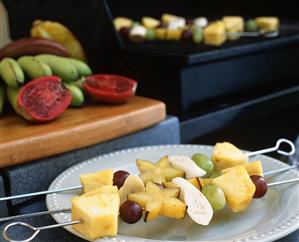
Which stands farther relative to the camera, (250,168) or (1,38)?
(1,38)

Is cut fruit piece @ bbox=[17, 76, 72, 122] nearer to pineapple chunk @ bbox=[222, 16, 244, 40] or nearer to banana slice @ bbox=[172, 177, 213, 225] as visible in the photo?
banana slice @ bbox=[172, 177, 213, 225]

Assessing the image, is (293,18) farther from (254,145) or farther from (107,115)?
(107,115)

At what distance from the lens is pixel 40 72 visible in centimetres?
103

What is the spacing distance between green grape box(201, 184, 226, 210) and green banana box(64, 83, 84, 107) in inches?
16.1

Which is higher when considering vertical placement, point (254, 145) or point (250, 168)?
point (250, 168)

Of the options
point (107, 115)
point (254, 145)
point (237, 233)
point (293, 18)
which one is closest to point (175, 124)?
point (107, 115)

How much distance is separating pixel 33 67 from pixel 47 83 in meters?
0.05

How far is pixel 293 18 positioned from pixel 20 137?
151cm

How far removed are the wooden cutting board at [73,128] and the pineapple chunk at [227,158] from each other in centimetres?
23

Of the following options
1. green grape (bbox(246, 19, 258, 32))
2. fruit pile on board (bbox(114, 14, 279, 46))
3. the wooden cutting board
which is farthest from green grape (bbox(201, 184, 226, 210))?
green grape (bbox(246, 19, 258, 32))

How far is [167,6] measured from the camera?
6.56 ft

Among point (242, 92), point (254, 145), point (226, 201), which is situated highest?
point (226, 201)

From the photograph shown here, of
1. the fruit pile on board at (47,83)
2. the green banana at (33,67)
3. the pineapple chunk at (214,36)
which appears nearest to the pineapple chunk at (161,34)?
the pineapple chunk at (214,36)

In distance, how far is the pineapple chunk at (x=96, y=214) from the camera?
65 cm
